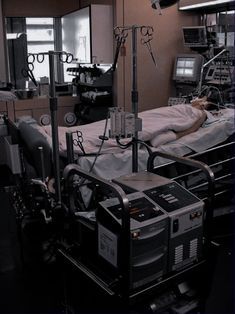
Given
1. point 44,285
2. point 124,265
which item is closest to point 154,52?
point 44,285

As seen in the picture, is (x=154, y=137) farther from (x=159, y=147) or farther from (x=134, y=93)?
(x=134, y=93)

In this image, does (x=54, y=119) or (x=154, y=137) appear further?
(x=154, y=137)

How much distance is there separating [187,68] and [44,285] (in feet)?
10.5

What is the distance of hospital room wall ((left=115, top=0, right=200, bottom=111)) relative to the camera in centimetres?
464

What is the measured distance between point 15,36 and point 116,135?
13.7 ft

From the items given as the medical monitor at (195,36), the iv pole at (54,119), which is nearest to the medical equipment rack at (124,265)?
the iv pole at (54,119)

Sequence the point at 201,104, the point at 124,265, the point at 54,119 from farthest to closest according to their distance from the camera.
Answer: the point at 201,104
the point at 54,119
the point at 124,265

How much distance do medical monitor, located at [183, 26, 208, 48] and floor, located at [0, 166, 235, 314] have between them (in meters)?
2.38

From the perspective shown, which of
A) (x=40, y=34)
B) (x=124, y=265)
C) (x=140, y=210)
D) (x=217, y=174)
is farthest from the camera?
(x=40, y=34)

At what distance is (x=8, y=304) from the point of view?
220 cm

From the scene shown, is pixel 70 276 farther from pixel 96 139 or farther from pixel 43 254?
pixel 96 139

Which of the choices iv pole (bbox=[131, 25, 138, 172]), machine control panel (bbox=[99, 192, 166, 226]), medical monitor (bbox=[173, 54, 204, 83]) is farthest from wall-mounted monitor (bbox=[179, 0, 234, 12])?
machine control panel (bbox=[99, 192, 166, 226])

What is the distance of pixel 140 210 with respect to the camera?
1.68 m

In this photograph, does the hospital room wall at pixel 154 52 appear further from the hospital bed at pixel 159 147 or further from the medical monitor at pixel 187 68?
the hospital bed at pixel 159 147
